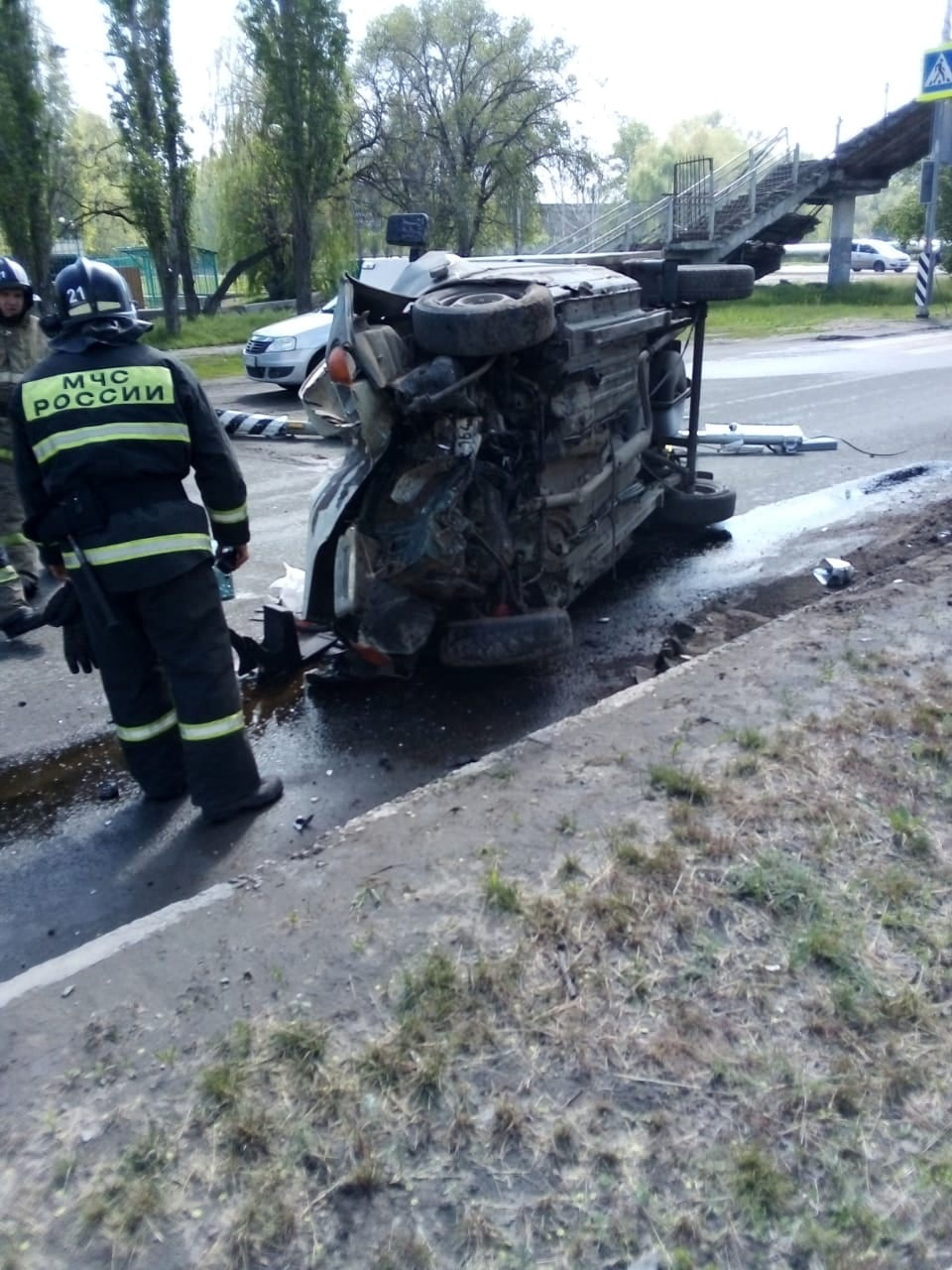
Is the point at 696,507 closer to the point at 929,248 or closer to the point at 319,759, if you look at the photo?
the point at 319,759

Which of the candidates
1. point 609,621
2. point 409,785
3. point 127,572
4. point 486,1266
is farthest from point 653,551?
point 486,1266

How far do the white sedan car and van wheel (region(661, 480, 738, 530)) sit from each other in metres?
7.95

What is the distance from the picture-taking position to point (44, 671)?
5383mm

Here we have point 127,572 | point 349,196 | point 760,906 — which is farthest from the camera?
point 349,196

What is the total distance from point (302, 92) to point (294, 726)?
929 inches

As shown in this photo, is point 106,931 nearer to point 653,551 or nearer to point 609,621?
point 609,621

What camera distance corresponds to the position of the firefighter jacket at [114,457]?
3.61 metres

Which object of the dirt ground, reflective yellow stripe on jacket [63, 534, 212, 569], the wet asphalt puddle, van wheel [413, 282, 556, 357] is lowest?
the wet asphalt puddle

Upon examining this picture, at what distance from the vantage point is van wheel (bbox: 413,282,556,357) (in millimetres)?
4125

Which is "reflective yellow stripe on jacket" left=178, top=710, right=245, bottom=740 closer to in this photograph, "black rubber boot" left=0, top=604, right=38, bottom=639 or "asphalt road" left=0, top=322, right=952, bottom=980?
"asphalt road" left=0, top=322, right=952, bottom=980

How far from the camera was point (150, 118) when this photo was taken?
24625 mm

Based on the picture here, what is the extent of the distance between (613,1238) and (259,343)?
13331 mm

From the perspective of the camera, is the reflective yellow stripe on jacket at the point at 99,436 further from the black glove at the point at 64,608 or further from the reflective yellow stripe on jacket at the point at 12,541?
the reflective yellow stripe on jacket at the point at 12,541

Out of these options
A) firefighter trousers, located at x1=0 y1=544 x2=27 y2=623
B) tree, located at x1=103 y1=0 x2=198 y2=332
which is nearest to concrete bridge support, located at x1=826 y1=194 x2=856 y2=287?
tree, located at x1=103 y1=0 x2=198 y2=332
